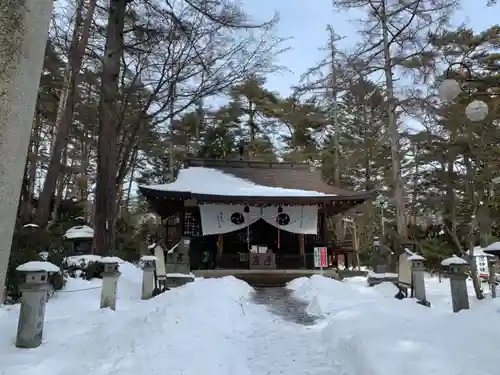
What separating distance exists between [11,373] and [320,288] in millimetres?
6666

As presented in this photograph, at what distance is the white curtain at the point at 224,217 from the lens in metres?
13.4

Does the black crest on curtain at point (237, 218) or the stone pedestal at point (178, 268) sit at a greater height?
the black crest on curtain at point (237, 218)

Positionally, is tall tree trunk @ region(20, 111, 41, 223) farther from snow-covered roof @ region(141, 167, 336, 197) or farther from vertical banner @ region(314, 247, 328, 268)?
vertical banner @ region(314, 247, 328, 268)

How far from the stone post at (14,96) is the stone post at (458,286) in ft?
18.9

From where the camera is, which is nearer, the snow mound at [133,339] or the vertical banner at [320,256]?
the snow mound at [133,339]

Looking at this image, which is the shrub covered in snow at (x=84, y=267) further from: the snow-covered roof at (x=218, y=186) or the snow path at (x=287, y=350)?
the snow-covered roof at (x=218, y=186)

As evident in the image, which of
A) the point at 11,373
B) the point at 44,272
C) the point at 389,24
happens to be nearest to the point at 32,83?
the point at 11,373

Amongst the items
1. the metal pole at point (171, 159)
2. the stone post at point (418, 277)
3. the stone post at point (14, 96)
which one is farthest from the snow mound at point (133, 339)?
the metal pole at point (171, 159)

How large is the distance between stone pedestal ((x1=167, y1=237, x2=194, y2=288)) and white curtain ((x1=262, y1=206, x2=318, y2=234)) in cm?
395

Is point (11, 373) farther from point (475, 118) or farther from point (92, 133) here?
point (92, 133)

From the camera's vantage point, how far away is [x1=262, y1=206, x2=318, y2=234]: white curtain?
13852 mm

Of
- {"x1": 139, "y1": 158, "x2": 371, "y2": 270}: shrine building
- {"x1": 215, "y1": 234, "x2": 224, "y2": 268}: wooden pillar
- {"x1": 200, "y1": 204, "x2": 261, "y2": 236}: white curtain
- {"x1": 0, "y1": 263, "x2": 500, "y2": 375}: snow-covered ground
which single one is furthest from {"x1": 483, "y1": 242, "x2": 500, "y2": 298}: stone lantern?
{"x1": 215, "y1": 234, "x2": 224, "y2": 268}: wooden pillar

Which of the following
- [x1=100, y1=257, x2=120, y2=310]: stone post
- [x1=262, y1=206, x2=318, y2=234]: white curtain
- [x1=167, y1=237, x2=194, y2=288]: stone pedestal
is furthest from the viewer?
[x1=262, y1=206, x2=318, y2=234]: white curtain

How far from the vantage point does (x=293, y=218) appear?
1392 cm
